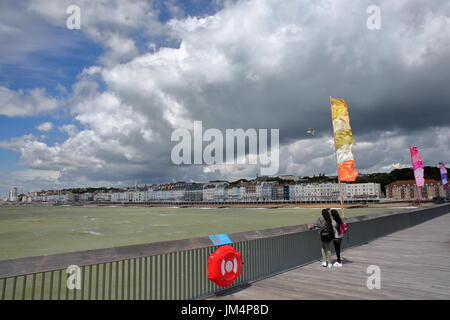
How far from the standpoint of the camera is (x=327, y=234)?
27.4ft

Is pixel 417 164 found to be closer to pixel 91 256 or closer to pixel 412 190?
pixel 91 256

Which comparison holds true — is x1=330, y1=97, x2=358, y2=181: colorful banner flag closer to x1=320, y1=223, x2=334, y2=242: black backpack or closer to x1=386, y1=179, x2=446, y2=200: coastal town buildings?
x1=320, y1=223, x2=334, y2=242: black backpack

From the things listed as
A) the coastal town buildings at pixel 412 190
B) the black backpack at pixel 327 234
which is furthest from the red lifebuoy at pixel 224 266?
the coastal town buildings at pixel 412 190

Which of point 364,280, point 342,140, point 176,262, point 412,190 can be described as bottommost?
point 364,280

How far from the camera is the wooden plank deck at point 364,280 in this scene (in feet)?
20.1

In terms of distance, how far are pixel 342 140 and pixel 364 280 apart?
24.6ft

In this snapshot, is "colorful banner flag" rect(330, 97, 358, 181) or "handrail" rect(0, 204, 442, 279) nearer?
"handrail" rect(0, 204, 442, 279)

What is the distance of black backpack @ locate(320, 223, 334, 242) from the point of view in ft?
27.3

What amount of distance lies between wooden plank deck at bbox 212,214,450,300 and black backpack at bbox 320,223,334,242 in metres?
0.74

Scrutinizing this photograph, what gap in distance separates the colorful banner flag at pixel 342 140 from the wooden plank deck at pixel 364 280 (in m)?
3.55

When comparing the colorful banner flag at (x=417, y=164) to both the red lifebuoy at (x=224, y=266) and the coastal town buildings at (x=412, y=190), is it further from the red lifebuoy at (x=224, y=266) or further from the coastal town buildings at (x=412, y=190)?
the coastal town buildings at (x=412, y=190)

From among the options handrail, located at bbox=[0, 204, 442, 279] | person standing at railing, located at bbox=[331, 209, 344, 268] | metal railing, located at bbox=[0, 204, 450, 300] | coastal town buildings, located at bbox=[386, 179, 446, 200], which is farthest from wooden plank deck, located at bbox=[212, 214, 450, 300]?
coastal town buildings, located at bbox=[386, 179, 446, 200]

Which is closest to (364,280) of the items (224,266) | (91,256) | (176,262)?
(224,266)

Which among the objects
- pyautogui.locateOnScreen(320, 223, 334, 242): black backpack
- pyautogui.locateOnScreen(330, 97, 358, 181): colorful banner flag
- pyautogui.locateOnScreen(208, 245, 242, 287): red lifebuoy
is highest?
pyautogui.locateOnScreen(330, 97, 358, 181): colorful banner flag
